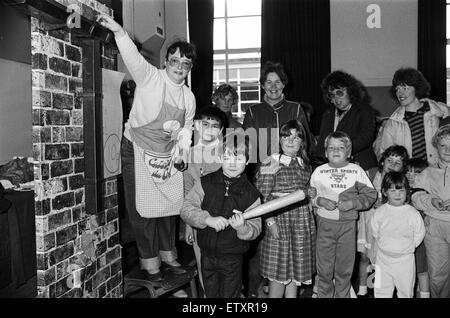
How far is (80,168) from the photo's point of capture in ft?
6.22

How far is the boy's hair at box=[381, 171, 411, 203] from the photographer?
2.35m

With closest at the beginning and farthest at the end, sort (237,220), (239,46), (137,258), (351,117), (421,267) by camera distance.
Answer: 1. (237,220)
2. (421,267)
3. (351,117)
4. (137,258)
5. (239,46)

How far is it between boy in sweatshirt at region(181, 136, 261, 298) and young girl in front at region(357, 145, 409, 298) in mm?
979

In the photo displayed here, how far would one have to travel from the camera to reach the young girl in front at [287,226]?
2205 millimetres

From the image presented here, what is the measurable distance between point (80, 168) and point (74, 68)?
455mm

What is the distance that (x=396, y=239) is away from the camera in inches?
91.6

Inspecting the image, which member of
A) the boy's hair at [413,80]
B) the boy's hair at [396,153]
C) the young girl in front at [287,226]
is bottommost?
the young girl in front at [287,226]

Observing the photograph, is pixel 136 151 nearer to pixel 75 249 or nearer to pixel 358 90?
pixel 75 249

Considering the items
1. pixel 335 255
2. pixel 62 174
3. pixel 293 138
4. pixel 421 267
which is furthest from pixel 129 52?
pixel 421 267

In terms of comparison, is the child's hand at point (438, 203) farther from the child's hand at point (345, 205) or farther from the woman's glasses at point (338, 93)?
the woman's glasses at point (338, 93)

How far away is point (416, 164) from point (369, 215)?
0.44m

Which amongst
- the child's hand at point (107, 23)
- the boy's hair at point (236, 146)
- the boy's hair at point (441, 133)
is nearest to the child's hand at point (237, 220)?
the boy's hair at point (236, 146)

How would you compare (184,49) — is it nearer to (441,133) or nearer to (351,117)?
(351,117)

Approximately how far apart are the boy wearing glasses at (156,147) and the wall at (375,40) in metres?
3.75
